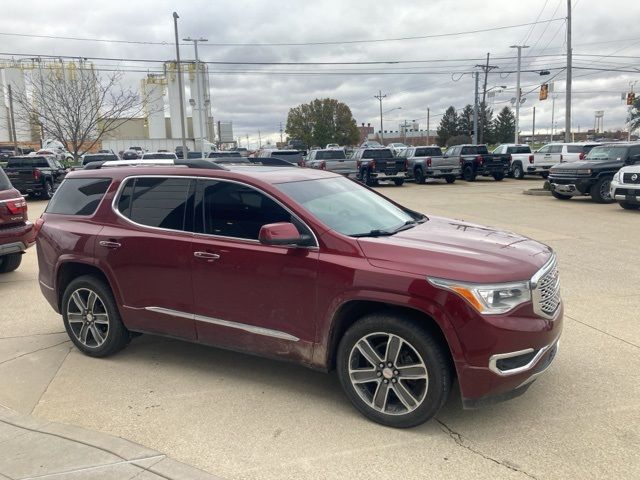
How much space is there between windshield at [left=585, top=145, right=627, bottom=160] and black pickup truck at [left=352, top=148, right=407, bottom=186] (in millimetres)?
9015

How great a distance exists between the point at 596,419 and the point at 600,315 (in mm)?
2397

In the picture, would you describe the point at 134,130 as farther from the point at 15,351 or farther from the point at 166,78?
the point at 15,351

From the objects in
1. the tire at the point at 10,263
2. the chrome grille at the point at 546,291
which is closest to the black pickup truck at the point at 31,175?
the tire at the point at 10,263

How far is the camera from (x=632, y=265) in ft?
26.4

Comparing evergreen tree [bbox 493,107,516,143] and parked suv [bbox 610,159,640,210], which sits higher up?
evergreen tree [bbox 493,107,516,143]

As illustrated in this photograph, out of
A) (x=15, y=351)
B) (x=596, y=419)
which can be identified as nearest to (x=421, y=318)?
(x=596, y=419)

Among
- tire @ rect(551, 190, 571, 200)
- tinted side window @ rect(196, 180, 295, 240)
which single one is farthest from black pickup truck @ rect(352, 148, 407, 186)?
tinted side window @ rect(196, 180, 295, 240)

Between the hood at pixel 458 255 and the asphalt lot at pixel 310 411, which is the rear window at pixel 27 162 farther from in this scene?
the hood at pixel 458 255

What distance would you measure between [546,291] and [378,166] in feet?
70.8

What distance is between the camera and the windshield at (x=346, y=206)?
4051 millimetres

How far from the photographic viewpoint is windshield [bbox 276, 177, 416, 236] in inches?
159

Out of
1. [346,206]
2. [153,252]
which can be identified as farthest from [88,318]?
[346,206]

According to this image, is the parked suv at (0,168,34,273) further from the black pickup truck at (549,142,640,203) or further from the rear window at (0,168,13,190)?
the black pickup truck at (549,142,640,203)

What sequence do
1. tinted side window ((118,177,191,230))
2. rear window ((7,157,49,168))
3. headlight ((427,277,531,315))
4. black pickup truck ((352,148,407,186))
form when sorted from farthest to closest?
black pickup truck ((352,148,407,186))
rear window ((7,157,49,168))
tinted side window ((118,177,191,230))
headlight ((427,277,531,315))
